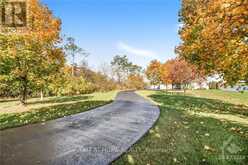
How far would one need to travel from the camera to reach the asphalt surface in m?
4.92

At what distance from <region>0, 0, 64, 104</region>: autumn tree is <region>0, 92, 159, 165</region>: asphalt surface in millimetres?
8606

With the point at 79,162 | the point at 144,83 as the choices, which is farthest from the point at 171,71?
the point at 144,83

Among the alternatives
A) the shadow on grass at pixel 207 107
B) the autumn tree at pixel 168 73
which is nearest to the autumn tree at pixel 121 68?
the autumn tree at pixel 168 73

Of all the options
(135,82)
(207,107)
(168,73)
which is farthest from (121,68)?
(207,107)

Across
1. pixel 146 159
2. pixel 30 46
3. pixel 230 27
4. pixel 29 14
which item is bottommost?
pixel 146 159

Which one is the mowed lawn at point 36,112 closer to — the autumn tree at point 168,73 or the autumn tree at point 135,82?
the autumn tree at point 168,73

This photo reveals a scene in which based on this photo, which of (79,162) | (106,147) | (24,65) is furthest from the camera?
(24,65)

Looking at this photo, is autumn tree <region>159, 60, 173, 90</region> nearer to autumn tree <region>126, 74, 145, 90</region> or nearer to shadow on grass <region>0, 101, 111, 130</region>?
autumn tree <region>126, 74, 145, 90</region>

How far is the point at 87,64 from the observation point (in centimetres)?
6719

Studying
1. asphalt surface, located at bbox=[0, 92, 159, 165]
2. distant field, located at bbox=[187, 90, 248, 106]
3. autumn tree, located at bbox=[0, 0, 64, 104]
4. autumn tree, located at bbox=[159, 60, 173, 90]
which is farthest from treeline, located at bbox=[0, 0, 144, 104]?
autumn tree, located at bbox=[159, 60, 173, 90]

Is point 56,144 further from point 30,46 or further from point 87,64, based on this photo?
point 87,64

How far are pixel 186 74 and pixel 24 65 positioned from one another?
2790 cm

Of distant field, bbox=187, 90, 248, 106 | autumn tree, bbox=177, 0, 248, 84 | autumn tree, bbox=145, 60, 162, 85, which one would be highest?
autumn tree, bbox=145, 60, 162, 85

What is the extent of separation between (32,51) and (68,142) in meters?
11.8
